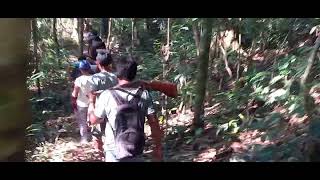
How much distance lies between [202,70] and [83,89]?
492mm

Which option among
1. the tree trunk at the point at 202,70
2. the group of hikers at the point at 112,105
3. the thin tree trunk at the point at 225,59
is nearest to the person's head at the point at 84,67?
the group of hikers at the point at 112,105

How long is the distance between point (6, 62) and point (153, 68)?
722mm

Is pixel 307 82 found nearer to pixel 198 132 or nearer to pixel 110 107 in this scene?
pixel 198 132

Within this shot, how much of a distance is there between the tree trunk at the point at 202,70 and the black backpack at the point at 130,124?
238 mm

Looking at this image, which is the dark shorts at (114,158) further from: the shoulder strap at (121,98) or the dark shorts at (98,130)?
the shoulder strap at (121,98)

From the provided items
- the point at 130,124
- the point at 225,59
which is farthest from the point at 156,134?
the point at 225,59

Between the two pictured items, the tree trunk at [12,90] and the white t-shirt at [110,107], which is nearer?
the tree trunk at [12,90]

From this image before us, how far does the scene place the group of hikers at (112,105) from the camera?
1.79m

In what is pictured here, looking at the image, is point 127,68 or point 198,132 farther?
point 198,132

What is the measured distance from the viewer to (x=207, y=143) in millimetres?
1850
